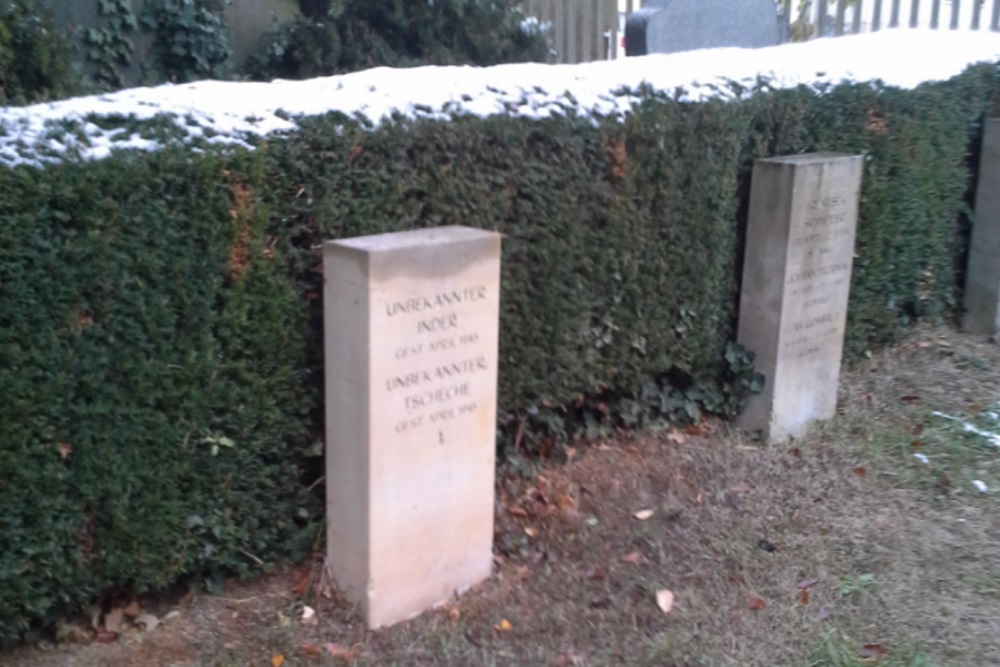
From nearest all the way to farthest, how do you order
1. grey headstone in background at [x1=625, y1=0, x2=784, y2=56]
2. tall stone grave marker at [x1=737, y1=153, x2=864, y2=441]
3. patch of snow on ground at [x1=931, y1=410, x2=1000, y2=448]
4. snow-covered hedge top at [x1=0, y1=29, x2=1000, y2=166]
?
snow-covered hedge top at [x1=0, y1=29, x2=1000, y2=166] < tall stone grave marker at [x1=737, y1=153, x2=864, y2=441] < patch of snow on ground at [x1=931, y1=410, x2=1000, y2=448] < grey headstone in background at [x1=625, y1=0, x2=784, y2=56]

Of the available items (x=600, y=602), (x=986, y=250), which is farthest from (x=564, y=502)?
(x=986, y=250)

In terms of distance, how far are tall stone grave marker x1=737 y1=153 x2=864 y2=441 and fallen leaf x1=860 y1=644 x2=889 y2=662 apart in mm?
1835

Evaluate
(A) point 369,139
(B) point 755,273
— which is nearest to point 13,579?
(A) point 369,139

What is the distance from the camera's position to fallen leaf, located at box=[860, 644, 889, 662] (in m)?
3.90

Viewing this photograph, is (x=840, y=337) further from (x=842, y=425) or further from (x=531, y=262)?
(x=531, y=262)

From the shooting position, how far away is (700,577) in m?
4.36

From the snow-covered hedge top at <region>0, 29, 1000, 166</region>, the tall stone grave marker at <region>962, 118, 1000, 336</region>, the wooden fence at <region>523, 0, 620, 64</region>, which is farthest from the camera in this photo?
the wooden fence at <region>523, 0, 620, 64</region>

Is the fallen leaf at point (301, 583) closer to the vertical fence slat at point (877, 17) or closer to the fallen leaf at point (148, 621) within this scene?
the fallen leaf at point (148, 621)

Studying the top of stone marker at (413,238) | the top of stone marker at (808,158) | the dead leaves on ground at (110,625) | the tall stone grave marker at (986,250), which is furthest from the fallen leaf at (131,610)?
the tall stone grave marker at (986,250)

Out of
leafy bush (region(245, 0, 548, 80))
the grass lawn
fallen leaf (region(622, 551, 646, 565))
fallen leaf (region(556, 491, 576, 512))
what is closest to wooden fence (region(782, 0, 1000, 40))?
leafy bush (region(245, 0, 548, 80))

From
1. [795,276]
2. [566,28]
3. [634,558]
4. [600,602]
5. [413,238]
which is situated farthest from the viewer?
[566,28]

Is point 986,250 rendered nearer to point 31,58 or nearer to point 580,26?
point 580,26

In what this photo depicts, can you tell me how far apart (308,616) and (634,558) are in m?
1.36

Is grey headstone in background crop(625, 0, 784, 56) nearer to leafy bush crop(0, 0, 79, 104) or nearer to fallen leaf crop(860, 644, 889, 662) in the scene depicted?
leafy bush crop(0, 0, 79, 104)
